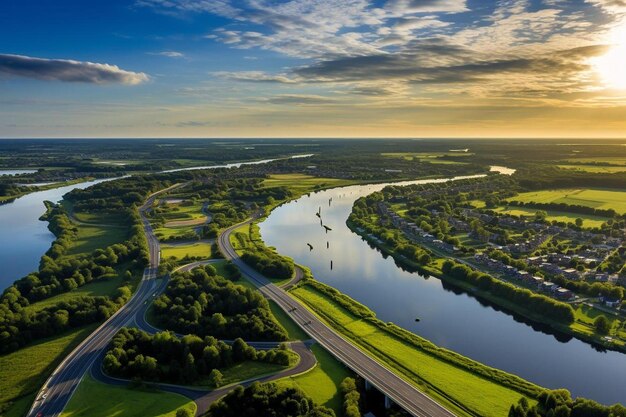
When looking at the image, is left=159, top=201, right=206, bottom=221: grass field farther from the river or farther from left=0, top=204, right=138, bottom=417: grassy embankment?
left=0, top=204, right=138, bottom=417: grassy embankment

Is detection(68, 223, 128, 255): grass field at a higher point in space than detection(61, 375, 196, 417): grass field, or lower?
higher

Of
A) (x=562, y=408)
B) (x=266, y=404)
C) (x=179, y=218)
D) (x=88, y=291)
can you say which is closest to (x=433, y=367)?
(x=562, y=408)

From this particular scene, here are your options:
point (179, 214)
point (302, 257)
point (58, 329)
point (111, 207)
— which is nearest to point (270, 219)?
point (179, 214)

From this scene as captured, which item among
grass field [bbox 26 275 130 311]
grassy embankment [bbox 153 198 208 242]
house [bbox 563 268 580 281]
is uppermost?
grassy embankment [bbox 153 198 208 242]

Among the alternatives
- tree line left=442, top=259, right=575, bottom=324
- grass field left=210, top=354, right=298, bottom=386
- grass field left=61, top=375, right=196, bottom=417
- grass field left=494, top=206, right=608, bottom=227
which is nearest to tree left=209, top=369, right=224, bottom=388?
grass field left=210, top=354, right=298, bottom=386

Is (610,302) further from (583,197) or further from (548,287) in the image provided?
(583,197)

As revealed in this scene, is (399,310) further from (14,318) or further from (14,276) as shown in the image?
(14,276)

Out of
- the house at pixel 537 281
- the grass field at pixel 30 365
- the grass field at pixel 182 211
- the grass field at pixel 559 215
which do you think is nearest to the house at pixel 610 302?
the house at pixel 537 281
